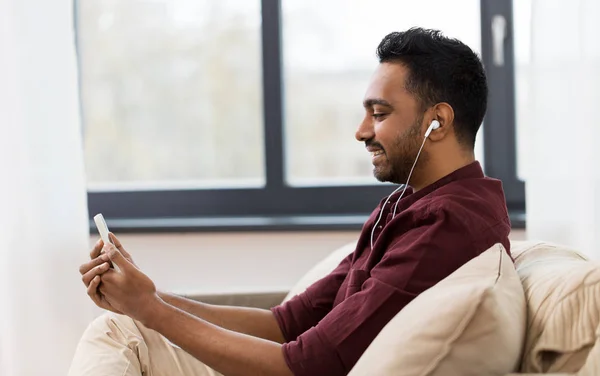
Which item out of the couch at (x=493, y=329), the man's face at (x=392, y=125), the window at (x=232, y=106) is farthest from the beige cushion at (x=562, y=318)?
the window at (x=232, y=106)

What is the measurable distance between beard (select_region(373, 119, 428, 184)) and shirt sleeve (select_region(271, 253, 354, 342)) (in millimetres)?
244

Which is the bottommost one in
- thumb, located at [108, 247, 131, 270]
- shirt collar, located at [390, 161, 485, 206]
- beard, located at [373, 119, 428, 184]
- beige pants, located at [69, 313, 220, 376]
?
beige pants, located at [69, 313, 220, 376]

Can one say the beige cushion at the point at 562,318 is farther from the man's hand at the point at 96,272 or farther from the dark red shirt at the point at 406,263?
the man's hand at the point at 96,272

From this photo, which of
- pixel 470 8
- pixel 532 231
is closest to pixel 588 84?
pixel 532 231

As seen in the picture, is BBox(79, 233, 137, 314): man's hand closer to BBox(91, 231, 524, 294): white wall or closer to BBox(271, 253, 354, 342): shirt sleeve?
BBox(271, 253, 354, 342): shirt sleeve

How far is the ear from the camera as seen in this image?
1.50 m

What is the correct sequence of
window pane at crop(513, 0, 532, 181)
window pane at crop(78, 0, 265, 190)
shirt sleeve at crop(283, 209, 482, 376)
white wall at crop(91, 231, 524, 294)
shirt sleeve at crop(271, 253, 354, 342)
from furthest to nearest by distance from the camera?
window pane at crop(78, 0, 265, 190)
white wall at crop(91, 231, 524, 294)
window pane at crop(513, 0, 532, 181)
shirt sleeve at crop(271, 253, 354, 342)
shirt sleeve at crop(283, 209, 482, 376)

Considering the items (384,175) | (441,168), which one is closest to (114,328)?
(384,175)

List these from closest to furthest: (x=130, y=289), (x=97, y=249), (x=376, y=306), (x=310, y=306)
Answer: (x=376, y=306), (x=130, y=289), (x=97, y=249), (x=310, y=306)

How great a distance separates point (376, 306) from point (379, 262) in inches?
4.5

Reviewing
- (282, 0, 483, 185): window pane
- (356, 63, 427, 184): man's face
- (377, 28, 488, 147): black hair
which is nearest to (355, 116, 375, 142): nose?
(356, 63, 427, 184): man's face

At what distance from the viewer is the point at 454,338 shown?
3.59 ft

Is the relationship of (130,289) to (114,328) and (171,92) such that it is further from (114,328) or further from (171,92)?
(171,92)

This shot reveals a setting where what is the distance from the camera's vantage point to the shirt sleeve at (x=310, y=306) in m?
1.70
